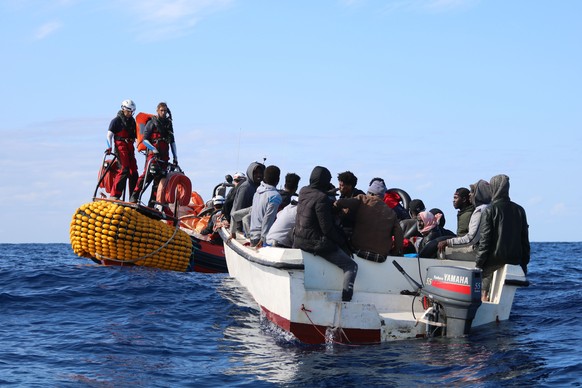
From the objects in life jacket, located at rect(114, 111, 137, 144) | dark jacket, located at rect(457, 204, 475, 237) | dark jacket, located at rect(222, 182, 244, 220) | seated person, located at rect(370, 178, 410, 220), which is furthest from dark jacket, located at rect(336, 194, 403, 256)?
life jacket, located at rect(114, 111, 137, 144)

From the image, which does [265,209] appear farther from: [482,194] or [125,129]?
[125,129]

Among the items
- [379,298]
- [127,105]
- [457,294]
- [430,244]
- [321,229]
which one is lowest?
[379,298]

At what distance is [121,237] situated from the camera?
51.6 ft

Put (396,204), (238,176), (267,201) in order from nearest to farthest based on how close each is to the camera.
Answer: (267,201)
(396,204)
(238,176)

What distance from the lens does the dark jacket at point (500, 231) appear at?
33.8 ft

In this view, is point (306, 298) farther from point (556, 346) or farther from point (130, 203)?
point (130, 203)

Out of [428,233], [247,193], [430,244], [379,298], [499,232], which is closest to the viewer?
[379,298]

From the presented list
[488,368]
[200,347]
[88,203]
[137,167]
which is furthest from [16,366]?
[137,167]

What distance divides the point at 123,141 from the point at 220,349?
8673 mm

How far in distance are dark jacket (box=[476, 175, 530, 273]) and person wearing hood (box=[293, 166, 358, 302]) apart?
5.91 ft

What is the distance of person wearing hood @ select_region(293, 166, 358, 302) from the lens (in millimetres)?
9570

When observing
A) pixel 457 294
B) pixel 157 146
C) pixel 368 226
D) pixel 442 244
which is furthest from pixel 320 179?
pixel 157 146

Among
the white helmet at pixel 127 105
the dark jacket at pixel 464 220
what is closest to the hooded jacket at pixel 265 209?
the dark jacket at pixel 464 220

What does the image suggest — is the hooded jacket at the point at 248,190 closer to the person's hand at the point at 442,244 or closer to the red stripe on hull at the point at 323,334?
the person's hand at the point at 442,244
